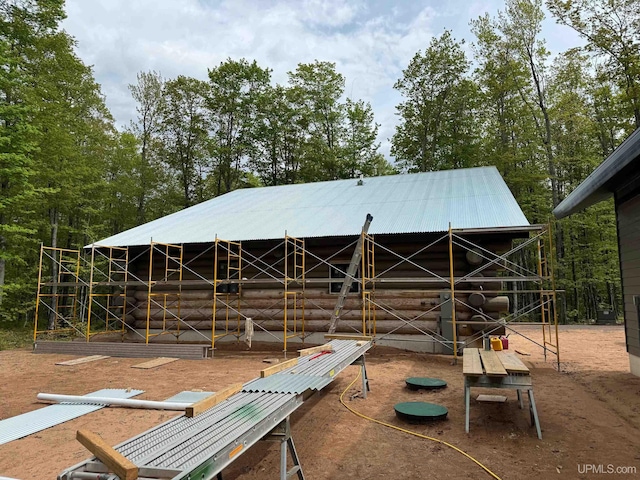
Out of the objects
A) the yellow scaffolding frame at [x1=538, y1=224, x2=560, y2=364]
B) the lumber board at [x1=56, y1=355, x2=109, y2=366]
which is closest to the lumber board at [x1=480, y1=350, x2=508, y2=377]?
the yellow scaffolding frame at [x1=538, y1=224, x2=560, y2=364]

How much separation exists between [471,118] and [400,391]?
2515 centimetres

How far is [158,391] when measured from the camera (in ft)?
25.6

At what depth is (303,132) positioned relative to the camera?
3094cm

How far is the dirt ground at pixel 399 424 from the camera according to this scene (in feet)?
13.7


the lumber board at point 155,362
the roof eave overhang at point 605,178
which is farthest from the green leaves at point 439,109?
the lumber board at point 155,362

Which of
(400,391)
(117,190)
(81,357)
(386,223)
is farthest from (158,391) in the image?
(117,190)

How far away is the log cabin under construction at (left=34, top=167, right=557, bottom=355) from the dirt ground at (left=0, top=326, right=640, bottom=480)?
1953mm

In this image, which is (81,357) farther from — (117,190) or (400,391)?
(117,190)

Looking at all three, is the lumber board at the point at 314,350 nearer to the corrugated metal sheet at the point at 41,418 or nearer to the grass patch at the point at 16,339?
the corrugated metal sheet at the point at 41,418

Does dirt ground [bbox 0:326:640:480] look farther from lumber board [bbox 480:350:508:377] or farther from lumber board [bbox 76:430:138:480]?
lumber board [bbox 76:430:138:480]

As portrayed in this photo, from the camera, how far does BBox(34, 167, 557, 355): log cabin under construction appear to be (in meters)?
11.0

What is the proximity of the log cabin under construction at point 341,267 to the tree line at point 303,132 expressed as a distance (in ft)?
21.9

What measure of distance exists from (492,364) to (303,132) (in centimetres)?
2780

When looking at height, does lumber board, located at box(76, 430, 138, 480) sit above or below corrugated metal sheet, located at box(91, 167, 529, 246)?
below
